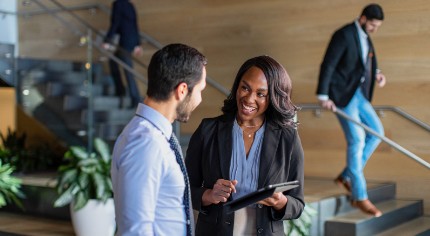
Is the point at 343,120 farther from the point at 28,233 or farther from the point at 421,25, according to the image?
the point at 28,233

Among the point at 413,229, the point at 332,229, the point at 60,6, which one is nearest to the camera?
the point at 332,229

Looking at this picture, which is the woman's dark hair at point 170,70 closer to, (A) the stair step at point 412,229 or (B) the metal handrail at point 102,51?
(A) the stair step at point 412,229

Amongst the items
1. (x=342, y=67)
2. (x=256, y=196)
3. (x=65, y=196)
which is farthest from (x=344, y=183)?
(x=256, y=196)

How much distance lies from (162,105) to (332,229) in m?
3.79

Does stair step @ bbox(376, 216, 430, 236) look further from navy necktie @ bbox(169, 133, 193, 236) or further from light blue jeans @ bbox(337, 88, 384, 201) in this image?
navy necktie @ bbox(169, 133, 193, 236)

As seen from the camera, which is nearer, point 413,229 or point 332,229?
point 332,229

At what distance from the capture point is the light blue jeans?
569 centimetres

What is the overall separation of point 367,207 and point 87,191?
2.24m

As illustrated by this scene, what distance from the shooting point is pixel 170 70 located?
192 centimetres

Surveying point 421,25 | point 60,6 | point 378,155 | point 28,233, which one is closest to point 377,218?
point 378,155

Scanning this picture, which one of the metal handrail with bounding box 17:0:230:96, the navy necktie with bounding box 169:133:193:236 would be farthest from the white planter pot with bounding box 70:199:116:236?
the navy necktie with bounding box 169:133:193:236

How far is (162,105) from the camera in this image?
6.42ft

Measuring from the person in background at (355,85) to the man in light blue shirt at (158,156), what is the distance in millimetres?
3826

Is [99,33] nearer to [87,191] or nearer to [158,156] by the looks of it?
[87,191]
